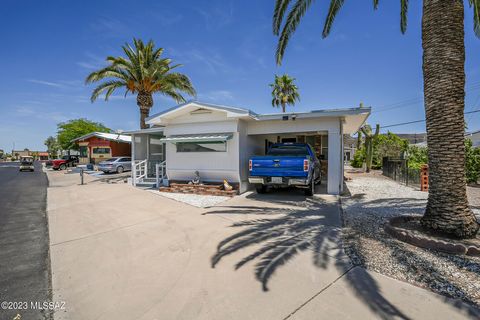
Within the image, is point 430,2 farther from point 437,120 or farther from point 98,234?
point 98,234

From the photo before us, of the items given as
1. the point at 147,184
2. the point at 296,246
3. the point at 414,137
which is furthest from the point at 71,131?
the point at 414,137

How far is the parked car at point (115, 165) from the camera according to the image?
20.6 meters

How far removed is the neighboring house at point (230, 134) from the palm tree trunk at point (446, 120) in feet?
13.1

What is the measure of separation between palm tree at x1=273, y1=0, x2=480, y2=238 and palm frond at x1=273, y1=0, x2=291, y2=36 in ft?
12.4

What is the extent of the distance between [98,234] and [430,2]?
8.20 meters

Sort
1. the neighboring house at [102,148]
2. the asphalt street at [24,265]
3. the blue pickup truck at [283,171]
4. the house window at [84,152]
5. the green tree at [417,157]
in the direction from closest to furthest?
the asphalt street at [24,265] < the blue pickup truck at [283,171] < the green tree at [417,157] < the neighboring house at [102,148] < the house window at [84,152]

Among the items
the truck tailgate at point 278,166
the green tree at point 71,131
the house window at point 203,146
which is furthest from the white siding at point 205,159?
the green tree at point 71,131

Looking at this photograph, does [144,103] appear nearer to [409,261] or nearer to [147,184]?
[147,184]

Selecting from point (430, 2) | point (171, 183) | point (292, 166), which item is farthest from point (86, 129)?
point (430, 2)

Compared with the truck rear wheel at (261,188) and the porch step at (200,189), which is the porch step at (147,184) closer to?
the porch step at (200,189)

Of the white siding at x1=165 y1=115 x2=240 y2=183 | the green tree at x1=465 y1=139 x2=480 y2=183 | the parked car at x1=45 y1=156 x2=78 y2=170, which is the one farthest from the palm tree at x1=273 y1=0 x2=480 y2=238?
the parked car at x1=45 y1=156 x2=78 y2=170

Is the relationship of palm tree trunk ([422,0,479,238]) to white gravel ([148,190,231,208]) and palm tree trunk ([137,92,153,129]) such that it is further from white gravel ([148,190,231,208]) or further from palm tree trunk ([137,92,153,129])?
palm tree trunk ([137,92,153,129])

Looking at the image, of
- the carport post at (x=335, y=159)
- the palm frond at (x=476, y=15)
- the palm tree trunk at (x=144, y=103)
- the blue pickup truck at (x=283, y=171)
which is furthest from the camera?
the palm tree trunk at (x=144, y=103)

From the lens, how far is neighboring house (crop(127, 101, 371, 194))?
31.5ft
